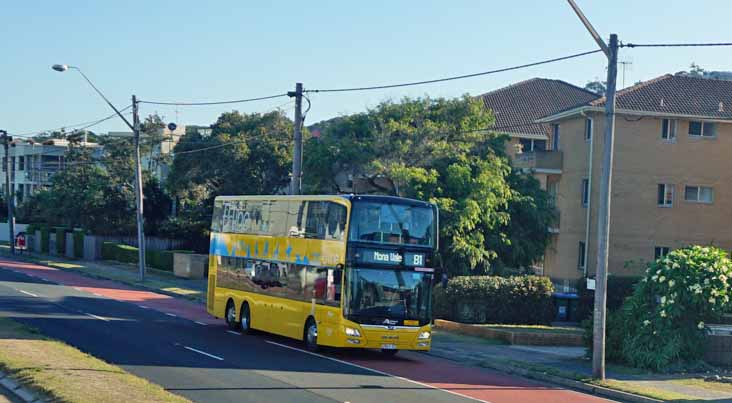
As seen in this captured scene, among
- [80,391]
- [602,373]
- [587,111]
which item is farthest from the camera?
[587,111]

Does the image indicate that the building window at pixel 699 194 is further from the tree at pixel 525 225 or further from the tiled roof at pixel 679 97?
the tree at pixel 525 225

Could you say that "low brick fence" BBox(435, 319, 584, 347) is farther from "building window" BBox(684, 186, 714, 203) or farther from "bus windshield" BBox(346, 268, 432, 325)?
"building window" BBox(684, 186, 714, 203)

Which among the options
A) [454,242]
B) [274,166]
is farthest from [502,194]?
[274,166]

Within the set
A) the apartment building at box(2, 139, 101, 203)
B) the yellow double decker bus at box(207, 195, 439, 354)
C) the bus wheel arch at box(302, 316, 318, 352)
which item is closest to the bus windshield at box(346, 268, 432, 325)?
Answer: the yellow double decker bus at box(207, 195, 439, 354)

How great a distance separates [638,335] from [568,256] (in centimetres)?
2561

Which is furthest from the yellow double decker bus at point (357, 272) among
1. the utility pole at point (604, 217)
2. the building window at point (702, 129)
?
the building window at point (702, 129)

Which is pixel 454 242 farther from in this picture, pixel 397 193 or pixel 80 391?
pixel 80 391

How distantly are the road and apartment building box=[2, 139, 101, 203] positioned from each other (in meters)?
82.0

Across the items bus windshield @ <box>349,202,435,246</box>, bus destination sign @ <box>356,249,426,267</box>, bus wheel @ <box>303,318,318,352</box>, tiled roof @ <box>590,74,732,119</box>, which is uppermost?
tiled roof @ <box>590,74,732,119</box>

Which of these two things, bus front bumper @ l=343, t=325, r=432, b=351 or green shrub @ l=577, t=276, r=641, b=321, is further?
green shrub @ l=577, t=276, r=641, b=321

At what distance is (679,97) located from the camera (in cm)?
4709

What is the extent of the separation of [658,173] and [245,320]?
2485 cm

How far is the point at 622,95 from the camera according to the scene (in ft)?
153

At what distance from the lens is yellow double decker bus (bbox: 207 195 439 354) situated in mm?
23562
